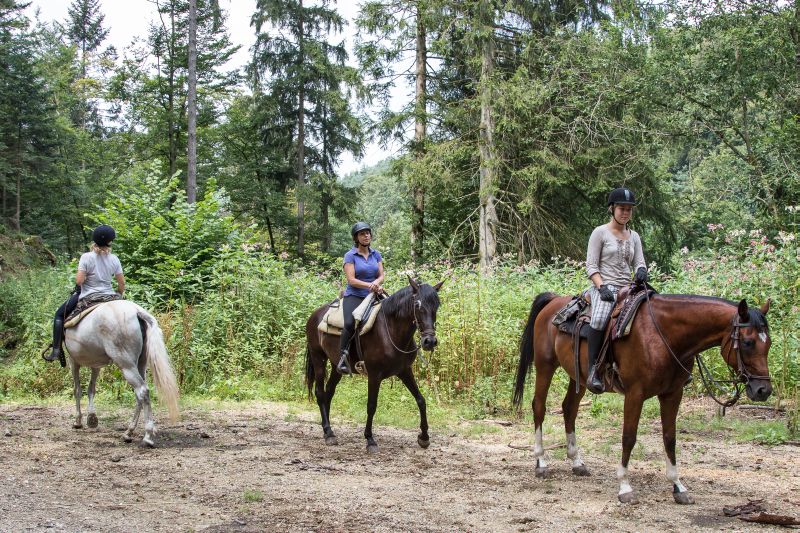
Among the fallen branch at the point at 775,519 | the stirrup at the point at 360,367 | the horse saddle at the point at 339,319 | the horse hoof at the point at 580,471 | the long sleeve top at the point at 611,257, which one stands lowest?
the horse hoof at the point at 580,471

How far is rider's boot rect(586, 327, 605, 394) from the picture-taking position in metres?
5.82

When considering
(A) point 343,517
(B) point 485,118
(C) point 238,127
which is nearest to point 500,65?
(B) point 485,118

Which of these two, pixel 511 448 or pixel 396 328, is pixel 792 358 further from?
pixel 396 328

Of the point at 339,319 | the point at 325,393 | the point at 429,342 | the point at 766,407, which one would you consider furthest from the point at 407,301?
the point at 766,407

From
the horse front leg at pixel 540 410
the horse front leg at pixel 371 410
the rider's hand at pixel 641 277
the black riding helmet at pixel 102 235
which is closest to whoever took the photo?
the rider's hand at pixel 641 277

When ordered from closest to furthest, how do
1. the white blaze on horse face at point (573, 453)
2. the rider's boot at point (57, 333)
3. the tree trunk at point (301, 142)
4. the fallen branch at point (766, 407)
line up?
the white blaze on horse face at point (573, 453) < the rider's boot at point (57, 333) < the fallen branch at point (766, 407) < the tree trunk at point (301, 142)

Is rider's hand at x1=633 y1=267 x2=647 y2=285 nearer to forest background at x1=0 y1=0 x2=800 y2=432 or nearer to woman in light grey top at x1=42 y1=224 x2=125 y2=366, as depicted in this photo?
forest background at x1=0 y1=0 x2=800 y2=432

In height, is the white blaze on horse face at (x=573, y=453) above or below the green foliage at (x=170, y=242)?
below

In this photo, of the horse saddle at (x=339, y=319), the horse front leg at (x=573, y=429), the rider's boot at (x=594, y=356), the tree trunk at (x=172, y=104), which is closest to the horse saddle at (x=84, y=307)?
the horse saddle at (x=339, y=319)

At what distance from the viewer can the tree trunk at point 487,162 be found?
63.6ft

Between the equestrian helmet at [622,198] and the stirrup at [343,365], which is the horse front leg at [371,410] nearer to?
the stirrup at [343,365]

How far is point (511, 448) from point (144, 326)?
4.62 m

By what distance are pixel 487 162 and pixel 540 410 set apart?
528 inches

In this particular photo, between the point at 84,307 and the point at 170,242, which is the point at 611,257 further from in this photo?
the point at 170,242
